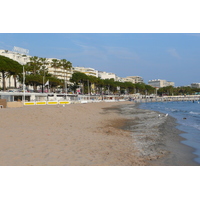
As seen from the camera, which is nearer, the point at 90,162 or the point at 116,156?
the point at 90,162

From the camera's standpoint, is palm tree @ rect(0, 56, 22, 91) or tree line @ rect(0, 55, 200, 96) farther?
tree line @ rect(0, 55, 200, 96)

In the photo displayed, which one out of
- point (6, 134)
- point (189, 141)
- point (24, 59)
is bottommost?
point (189, 141)

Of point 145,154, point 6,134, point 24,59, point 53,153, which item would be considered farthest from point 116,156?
point 24,59

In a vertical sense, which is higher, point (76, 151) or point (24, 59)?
point (24, 59)

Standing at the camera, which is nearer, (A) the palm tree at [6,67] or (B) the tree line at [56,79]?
(A) the palm tree at [6,67]

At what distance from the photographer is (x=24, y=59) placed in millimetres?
99000

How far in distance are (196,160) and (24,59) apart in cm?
9963

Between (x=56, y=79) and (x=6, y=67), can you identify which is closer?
(x=6, y=67)

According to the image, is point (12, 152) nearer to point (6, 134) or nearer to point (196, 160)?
point (6, 134)

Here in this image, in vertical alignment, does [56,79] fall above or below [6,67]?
below
